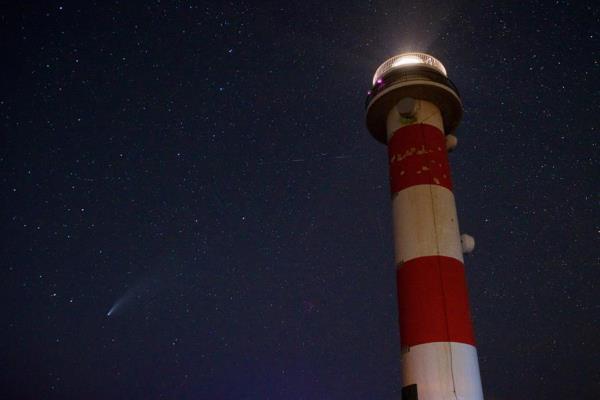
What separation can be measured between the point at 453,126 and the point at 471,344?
4.98 meters

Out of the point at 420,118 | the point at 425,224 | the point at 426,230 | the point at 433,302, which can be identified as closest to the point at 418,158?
the point at 420,118

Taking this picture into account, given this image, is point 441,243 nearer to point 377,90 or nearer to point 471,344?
point 471,344

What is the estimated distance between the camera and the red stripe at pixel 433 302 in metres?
8.75

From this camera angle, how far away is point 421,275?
9148mm

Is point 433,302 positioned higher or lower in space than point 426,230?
lower

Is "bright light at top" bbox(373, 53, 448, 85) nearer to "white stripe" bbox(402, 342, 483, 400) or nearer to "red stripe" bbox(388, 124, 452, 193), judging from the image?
"red stripe" bbox(388, 124, 452, 193)

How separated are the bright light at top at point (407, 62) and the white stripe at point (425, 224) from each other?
3.05 metres

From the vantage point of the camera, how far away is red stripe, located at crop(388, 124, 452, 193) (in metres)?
9.98

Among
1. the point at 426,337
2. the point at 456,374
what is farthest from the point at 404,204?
the point at 456,374

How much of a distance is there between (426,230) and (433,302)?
1284 mm

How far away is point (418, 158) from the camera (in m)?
10.1

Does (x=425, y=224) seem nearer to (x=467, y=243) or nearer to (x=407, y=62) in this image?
(x=467, y=243)

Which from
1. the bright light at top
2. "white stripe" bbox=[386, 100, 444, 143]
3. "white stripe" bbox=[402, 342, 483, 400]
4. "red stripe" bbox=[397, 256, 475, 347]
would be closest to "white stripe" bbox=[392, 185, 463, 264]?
"red stripe" bbox=[397, 256, 475, 347]

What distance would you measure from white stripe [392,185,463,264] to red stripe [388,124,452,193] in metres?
0.20
